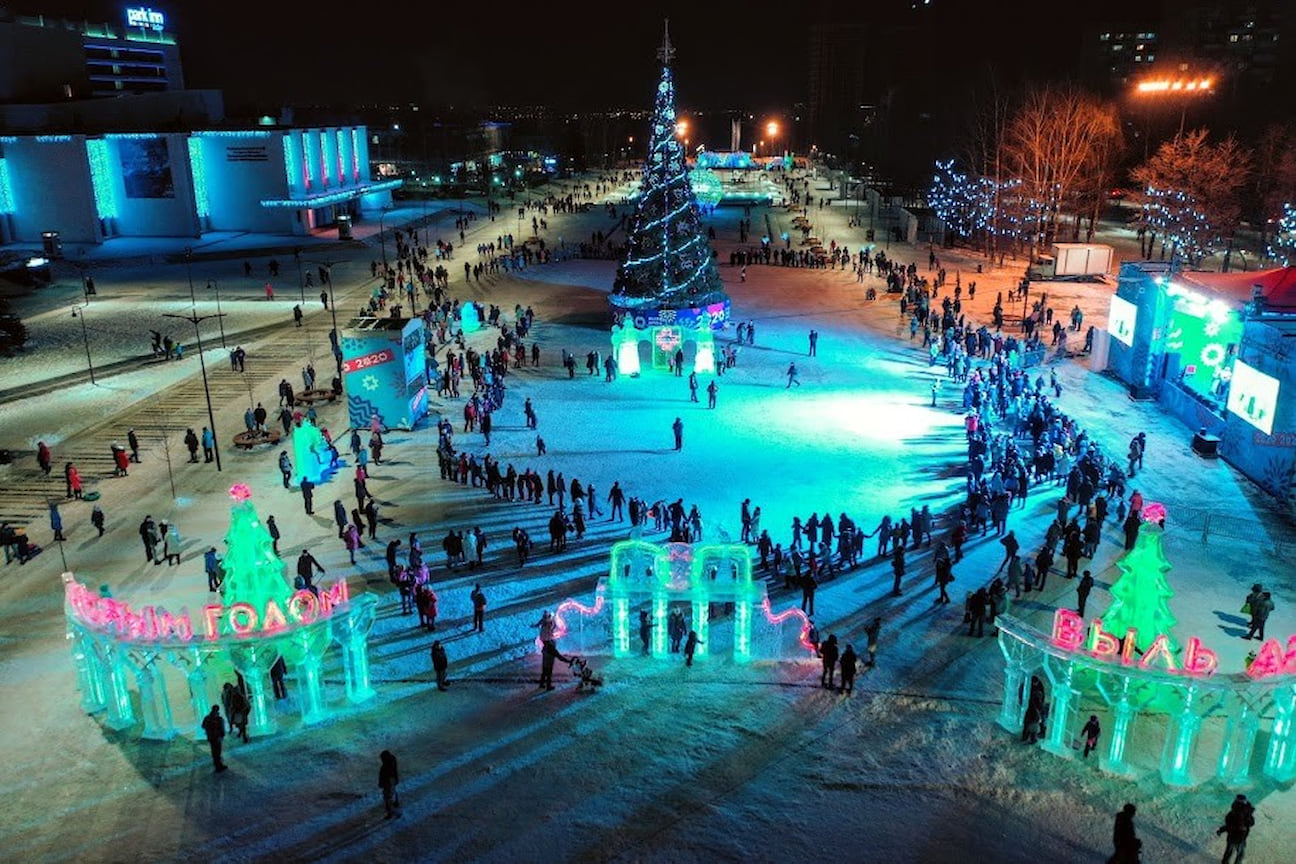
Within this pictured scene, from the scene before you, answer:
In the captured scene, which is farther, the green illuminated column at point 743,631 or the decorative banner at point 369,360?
the decorative banner at point 369,360

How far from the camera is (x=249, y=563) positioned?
14164mm

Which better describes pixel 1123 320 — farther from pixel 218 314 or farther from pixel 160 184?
pixel 160 184

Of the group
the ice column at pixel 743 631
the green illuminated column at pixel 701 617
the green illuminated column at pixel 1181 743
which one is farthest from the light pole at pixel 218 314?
the green illuminated column at pixel 1181 743

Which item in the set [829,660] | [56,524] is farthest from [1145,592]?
[56,524]

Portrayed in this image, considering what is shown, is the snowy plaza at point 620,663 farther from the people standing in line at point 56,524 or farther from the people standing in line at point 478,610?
the people standing in line at point 56,524

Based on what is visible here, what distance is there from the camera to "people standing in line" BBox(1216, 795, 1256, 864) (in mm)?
10242

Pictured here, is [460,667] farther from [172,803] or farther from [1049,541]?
[1049,541]

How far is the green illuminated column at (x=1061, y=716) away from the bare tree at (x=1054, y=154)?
45875 mm

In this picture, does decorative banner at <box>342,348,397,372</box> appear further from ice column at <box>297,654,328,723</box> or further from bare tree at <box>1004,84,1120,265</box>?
bare tree at <box>1004,84,1120,265</box>

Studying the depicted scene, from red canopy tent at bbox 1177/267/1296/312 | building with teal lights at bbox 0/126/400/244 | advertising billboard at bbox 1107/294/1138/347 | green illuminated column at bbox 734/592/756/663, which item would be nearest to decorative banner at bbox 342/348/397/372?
green illuminated column at bbox 734/592/756/663

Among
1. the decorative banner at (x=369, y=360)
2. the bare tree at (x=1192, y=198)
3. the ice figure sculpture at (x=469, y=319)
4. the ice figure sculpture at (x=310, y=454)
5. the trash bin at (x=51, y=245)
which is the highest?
the bare tree at (x=1192, y=198)

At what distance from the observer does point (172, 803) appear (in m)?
11.8

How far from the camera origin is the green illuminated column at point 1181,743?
11.7 metres

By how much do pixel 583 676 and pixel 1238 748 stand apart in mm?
8630
